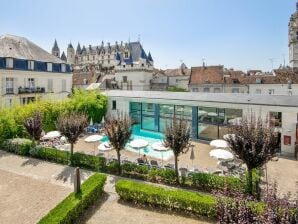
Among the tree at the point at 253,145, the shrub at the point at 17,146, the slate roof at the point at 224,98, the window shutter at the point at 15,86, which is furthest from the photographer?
the window shutter at the point at 15,86

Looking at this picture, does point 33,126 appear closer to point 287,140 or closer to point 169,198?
point 169,198

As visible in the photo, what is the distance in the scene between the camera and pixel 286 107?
21.2 m

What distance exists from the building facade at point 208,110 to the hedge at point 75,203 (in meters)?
12.7

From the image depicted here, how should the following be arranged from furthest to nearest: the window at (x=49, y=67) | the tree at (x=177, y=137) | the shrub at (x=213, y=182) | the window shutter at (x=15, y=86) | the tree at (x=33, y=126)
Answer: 1. the window at (x=49, y=67)
2. the window shutter at (x=15, y=86)
3. the tree at (x=33, y=126)
4. the tree at (x=177, y=137)
5. the shrub at (x=213, y=182)

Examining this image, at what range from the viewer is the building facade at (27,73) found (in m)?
32.9

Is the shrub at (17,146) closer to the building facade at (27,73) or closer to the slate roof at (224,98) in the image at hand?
the building facade at (27,73)

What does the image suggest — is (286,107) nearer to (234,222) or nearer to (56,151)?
(234,222)

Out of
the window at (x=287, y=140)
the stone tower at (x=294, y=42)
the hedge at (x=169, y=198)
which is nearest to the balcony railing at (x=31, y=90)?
the hedge at (x=169, y=198)

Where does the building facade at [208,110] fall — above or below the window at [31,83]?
below

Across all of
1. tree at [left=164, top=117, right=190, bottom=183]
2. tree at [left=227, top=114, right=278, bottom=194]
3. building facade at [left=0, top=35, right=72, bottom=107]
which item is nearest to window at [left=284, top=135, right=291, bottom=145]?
tree at [left=227, top=114, right=278, bottom=194]

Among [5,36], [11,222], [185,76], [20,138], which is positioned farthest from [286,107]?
[185,76]

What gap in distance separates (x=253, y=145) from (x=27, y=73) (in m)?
32.4

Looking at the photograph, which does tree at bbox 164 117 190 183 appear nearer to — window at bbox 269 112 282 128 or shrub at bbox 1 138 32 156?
window at bbox 269 112 282 128

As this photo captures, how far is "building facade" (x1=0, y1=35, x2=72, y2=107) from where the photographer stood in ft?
108
